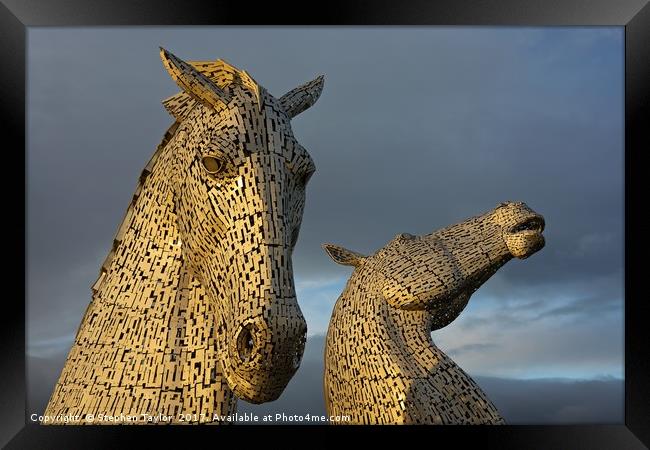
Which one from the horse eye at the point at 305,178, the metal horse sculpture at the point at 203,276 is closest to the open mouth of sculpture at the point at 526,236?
the metal horse sculpture at the point at 203,276

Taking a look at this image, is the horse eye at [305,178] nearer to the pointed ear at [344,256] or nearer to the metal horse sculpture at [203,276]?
the metal horse sculpture at [203,276]

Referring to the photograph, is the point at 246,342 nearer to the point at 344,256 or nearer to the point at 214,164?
the point at 214,164

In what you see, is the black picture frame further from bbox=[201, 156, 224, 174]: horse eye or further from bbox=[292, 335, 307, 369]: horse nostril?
bbox=[201, 156, 224, 174]: horse eye

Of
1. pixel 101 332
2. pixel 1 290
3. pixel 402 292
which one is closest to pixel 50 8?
pixel 1 290

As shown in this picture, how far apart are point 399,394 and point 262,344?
2.94 m

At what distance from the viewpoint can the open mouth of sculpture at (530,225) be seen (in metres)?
5.69

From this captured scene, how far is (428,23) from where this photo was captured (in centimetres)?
363

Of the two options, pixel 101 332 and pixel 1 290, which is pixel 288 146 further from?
pixel 1 290

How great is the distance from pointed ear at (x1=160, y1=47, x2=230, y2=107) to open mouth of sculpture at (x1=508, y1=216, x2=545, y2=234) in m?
3.55

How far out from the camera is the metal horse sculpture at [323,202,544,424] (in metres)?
5.05

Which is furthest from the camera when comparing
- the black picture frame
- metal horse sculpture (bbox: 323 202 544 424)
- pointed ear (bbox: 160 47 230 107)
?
metal horse sculpture (bbox: 323 202 544 424)

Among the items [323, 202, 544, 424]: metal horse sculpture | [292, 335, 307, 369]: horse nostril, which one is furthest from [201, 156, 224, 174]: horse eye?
[323, 202, 544, 424]: metal horse sculpture

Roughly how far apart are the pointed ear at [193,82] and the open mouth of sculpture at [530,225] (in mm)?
3551

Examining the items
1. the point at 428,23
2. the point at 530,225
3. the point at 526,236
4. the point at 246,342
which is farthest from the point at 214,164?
the point at 530,225
